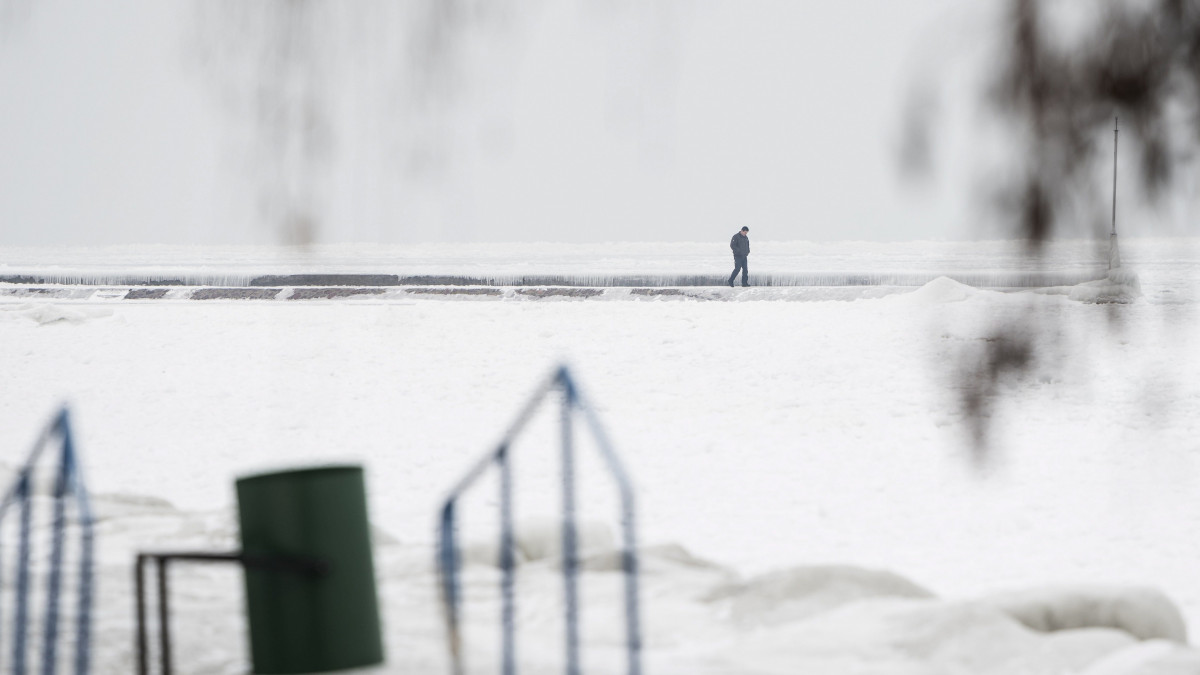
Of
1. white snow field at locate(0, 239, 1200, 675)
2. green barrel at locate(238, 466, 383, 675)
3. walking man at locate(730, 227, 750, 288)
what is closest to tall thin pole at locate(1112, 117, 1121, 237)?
white snow field at locate(0, 239, 1200, 675)

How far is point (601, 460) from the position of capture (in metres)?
10.4

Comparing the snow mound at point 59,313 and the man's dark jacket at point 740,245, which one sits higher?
the man's dark jacket at point 740,245

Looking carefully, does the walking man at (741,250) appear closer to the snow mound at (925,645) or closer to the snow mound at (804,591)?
the snow mound at (804,591)

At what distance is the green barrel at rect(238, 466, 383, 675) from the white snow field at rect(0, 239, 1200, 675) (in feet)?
4.25

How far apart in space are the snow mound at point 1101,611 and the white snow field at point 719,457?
0.01 metres

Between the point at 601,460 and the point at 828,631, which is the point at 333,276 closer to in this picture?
the point at 601,460

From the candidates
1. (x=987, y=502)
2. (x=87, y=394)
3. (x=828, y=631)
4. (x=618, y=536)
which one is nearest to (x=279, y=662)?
(x=828, y=631)

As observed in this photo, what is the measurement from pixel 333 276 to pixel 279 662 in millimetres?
23137

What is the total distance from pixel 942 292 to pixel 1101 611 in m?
10.1

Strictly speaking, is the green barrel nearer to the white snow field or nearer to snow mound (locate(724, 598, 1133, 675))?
the white snow field

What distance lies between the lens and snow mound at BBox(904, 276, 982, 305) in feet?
48.6

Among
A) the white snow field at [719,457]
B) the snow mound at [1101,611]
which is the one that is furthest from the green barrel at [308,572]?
the snow mound at [1101,611]

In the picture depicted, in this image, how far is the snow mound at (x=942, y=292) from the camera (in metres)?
14.8

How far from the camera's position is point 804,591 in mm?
6109
